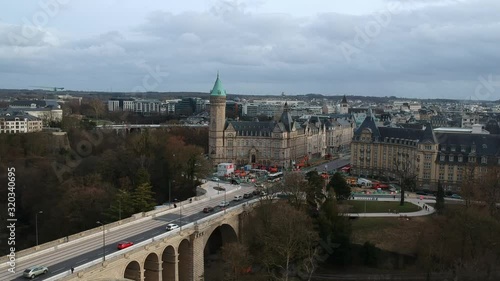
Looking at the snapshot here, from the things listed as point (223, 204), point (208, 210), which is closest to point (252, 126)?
point (223, 204)

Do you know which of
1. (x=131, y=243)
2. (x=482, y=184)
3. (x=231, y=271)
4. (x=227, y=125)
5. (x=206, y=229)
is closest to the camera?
(x=131, y=243)

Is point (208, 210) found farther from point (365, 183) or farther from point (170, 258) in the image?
point (365, 183)

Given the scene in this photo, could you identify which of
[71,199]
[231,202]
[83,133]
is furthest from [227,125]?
[71,199]

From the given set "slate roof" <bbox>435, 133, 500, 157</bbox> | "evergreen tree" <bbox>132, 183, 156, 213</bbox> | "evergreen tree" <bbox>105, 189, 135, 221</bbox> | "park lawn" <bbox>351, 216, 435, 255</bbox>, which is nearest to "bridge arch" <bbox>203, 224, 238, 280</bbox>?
"evergreen tree" <bbox>132, 183, 156, 213</bbox>

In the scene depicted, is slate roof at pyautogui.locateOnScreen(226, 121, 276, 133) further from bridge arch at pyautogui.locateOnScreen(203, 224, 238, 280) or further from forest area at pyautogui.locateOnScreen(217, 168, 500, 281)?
bridge arch at pyautogui.locateOnScreen(203, 224, 238, 280)

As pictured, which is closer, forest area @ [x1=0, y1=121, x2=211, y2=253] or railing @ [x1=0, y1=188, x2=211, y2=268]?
railing @ [x1=0, y1=188, x2=211, y2=268]

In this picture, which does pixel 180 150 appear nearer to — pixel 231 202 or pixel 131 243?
pixel 231 202
